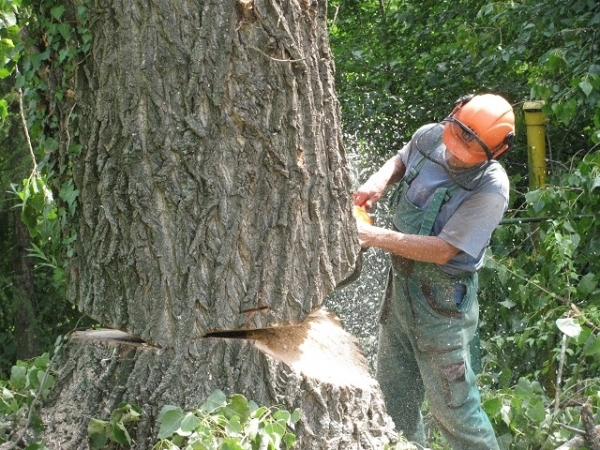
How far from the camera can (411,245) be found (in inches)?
139

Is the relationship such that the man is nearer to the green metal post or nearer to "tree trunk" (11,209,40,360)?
the green metal post

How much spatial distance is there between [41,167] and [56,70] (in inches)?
13.3

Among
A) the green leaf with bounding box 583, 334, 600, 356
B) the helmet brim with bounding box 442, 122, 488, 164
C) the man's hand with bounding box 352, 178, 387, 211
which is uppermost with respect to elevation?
the helmet brim with bounding box 442, 122, 488, 164

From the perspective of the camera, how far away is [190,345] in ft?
8.81

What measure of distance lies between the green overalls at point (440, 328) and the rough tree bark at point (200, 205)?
100cm

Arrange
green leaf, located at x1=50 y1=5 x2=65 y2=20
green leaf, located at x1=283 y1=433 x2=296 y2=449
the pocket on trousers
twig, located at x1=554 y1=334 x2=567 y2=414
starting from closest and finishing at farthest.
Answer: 1. green leaf, located at x1=283 y1=433 x2=296 y2=449
2. green leaf, located at x1=50 y1=5 x2=65 y2=20
3. the pocket on trousers
4. twig, located at x1=554 y1=334 x2=567 y2=414

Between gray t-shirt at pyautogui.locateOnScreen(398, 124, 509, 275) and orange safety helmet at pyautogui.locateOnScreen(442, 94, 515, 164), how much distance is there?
8 cm

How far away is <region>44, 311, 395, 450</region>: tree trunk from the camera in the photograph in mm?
2672

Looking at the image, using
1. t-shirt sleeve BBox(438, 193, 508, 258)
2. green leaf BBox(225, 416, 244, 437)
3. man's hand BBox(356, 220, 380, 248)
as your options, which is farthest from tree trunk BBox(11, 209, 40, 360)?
green leaf BBox(225, 416, 244, 437)

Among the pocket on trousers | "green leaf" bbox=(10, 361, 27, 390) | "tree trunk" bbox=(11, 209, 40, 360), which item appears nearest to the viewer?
"green leaf" bbox=(10, 361, 27, 390)

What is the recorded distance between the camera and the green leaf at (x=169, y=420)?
2.50 meters

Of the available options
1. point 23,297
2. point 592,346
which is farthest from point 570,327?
point 23,297

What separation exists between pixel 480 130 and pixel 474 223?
368mm

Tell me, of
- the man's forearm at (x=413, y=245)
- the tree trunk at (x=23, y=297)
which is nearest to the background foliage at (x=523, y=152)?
the man's forearm at (x=413, y=245)
